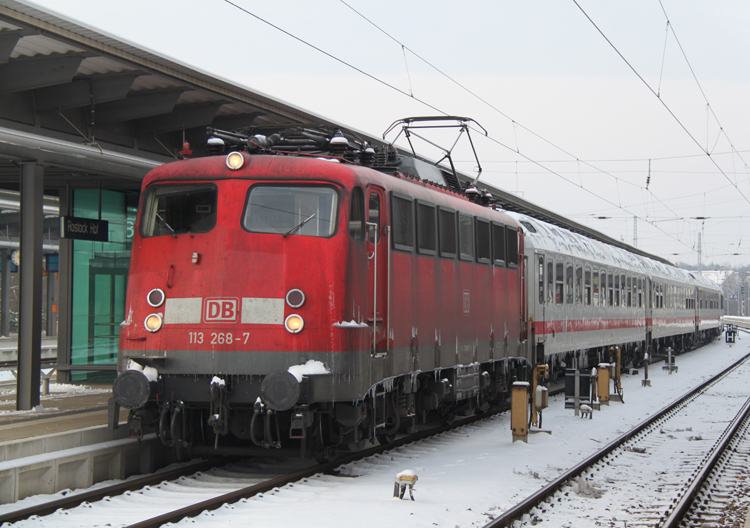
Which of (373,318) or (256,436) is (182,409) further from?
(373,318)

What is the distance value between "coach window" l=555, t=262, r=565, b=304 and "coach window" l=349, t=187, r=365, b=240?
37.3ft

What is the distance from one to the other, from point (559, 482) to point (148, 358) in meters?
4.67

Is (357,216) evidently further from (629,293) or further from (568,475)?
(629,293)

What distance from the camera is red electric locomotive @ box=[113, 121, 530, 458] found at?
8.84 metres

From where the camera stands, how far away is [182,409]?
29.3 ft

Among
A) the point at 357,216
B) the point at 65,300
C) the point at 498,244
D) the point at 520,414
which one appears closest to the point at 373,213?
the point at 357,216

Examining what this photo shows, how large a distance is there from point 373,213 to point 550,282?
10.6 m

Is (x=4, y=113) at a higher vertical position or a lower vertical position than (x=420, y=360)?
higher

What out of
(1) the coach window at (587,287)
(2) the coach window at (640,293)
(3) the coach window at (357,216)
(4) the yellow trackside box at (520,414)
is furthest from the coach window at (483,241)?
(2) the coach window at (640,293)

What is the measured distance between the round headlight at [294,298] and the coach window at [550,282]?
442 inches

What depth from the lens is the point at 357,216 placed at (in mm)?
9438

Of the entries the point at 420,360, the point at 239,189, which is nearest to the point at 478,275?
the point at 420,360

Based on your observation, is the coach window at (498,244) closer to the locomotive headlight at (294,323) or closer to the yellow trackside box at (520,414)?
the yellow trackside box at (520,414)

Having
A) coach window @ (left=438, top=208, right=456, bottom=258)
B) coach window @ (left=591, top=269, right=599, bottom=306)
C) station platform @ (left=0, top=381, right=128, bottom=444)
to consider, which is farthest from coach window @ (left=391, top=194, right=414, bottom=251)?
coach window @ (left=591, top=269, right=599, bottom=306)
